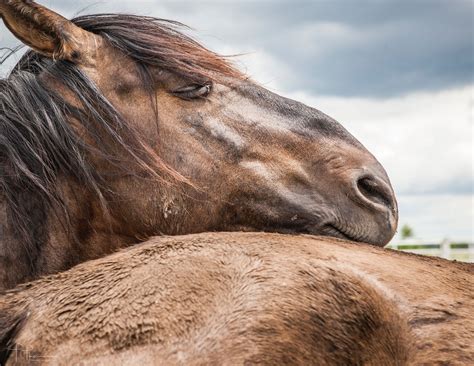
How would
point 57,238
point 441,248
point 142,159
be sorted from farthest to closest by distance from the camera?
1. point 441,248
2. point 142,159
3. point 57,238

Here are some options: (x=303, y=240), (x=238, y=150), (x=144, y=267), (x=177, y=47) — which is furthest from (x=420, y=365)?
(x=177, y=47)

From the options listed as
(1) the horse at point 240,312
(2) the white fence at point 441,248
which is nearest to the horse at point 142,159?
(1) the horse at point 240,312

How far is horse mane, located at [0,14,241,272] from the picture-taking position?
3.65 meters

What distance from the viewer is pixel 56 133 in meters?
3.72

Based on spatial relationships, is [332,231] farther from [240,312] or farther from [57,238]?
[240,312]

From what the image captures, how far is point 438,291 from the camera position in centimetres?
249

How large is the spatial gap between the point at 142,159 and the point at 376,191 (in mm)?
1206

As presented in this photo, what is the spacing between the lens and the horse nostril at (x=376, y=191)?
3.92 meters

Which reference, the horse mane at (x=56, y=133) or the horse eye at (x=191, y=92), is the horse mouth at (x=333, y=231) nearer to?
the horse mane at (x=56, y=133)

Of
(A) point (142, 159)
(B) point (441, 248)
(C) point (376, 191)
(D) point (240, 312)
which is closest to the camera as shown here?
(D) point (240, 312)

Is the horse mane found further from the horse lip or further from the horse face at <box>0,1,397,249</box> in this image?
the horse lip

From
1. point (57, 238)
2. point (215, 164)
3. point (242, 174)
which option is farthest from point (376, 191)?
point (57, 238)

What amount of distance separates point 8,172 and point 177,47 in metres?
1.17

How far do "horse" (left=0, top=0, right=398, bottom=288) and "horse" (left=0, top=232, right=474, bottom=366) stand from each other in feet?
3.91
